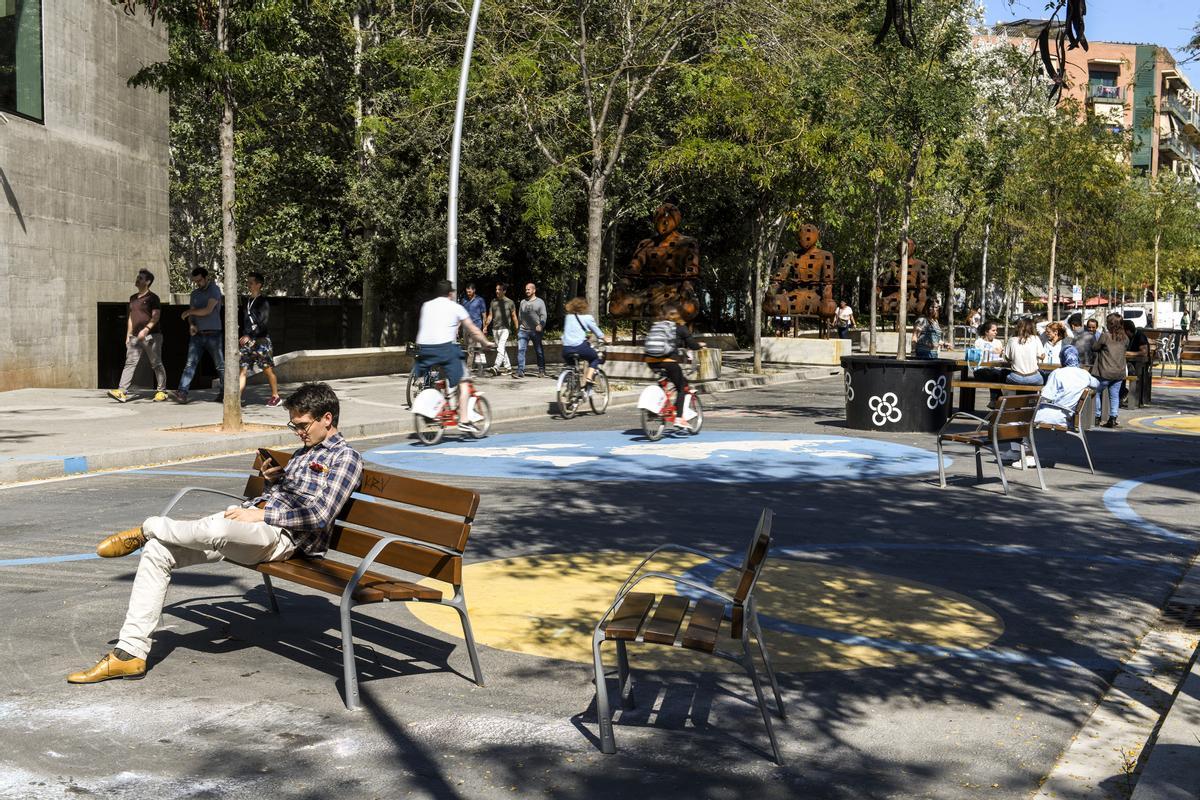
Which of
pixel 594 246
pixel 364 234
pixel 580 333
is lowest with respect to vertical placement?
pixel 580 333

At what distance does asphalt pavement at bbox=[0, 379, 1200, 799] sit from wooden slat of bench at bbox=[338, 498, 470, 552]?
0.62m

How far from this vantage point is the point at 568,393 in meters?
19.2

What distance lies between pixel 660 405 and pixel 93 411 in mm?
7571

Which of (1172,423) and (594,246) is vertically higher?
(594,246)

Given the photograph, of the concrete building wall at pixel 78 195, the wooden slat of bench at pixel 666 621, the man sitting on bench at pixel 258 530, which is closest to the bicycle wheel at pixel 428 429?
the concrete building wall at pixel 78 195

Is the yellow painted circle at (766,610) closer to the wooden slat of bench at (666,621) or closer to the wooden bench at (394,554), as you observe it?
the wooden slat of bench at (666,621)

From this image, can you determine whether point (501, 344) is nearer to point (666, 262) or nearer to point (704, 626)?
point (666, 262)

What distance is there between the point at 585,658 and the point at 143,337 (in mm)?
14842

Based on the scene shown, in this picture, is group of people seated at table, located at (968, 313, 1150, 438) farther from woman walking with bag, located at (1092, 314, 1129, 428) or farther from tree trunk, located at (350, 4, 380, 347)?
tree trunk, located at (350, 4, 380, 347)

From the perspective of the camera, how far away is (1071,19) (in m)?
4.15

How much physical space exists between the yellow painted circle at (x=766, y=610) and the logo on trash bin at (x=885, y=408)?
9.32 m

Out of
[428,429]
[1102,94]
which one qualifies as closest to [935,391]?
[428,429]

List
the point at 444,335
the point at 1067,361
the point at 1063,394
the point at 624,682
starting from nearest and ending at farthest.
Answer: the point at 624,682
the point at 1063,394
the point at 1067,361
the point at 444,335

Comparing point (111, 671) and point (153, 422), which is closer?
point (111, 671)
